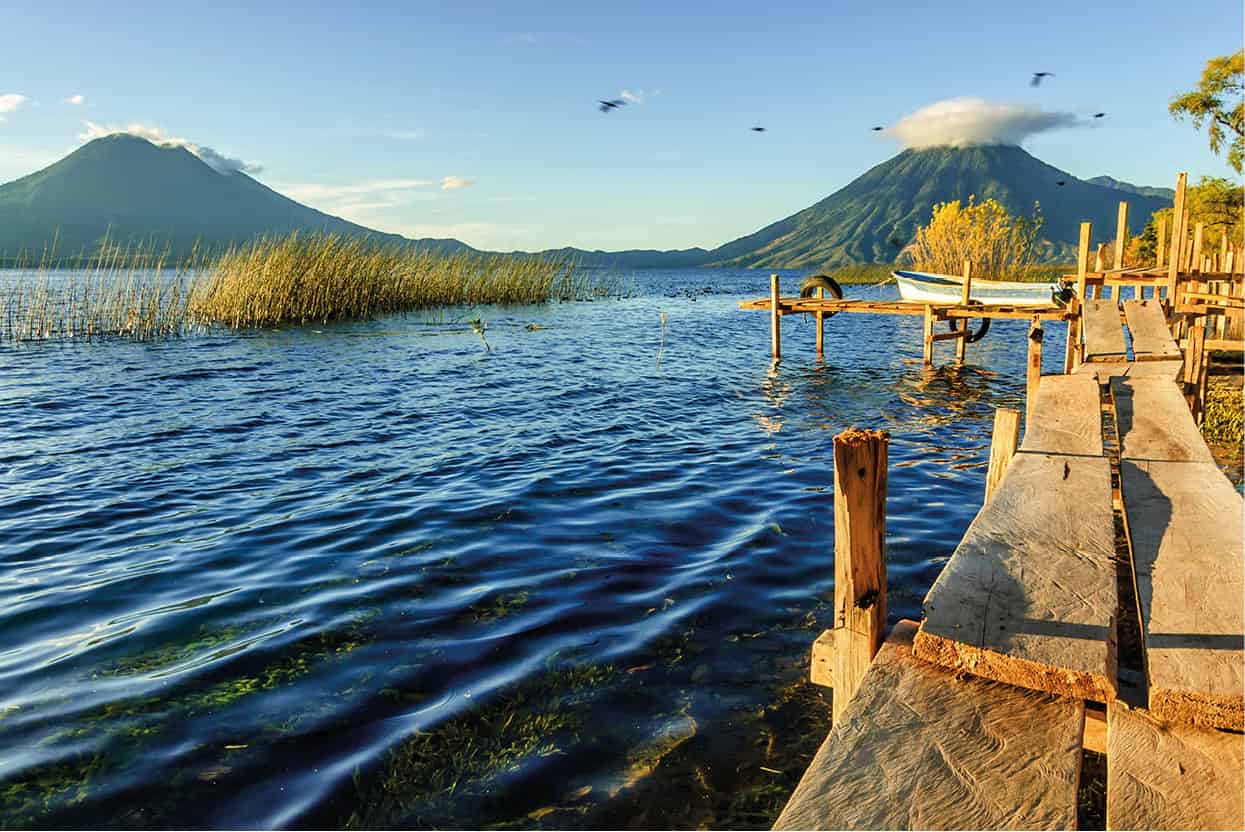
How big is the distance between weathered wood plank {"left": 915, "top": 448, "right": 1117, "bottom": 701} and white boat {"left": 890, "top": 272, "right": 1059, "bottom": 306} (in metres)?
26.5

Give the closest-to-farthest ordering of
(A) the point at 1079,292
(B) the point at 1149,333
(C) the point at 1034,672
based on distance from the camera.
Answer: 1. (C) the point at 1034,672
2. (B) the point at 1149,333
3. (A) the point at 1079,292

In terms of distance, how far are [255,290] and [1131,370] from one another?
26.5 metres

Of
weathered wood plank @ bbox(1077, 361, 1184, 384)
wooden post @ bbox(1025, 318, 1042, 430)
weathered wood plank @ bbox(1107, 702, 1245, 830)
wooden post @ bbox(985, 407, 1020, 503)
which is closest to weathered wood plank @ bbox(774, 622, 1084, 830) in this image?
weathered wood plank @ bbox(1107, 702, 1245, 830)

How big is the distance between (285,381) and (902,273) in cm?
2654

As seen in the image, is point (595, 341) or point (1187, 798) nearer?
point (1187, 798)

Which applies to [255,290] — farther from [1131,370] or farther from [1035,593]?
[1035,593]

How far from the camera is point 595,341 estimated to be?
2759 centimetres

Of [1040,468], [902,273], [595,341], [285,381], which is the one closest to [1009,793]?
[1040,468]

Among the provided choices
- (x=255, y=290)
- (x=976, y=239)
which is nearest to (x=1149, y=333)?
(x=255, y=290)

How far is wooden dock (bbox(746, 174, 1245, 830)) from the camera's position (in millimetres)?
2203

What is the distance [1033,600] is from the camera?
303cm

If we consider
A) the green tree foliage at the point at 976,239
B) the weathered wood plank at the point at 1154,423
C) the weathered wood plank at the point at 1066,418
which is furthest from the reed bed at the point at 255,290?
the green tree foliage at the point at 976,239

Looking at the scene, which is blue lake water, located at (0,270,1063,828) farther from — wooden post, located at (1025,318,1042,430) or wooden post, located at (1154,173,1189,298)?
wooden post, located at (1154,173,1189,298)

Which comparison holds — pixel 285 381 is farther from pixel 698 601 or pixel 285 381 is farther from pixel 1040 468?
pixel 1040 468
